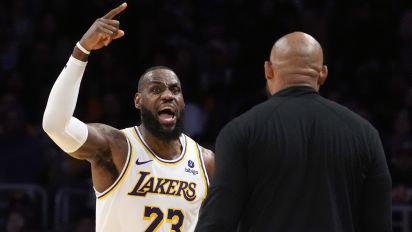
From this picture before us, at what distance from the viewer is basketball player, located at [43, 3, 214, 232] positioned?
483 cm

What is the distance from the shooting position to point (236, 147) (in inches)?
142

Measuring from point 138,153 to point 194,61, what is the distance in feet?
18.6

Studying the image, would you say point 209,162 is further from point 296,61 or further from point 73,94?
point 296,61

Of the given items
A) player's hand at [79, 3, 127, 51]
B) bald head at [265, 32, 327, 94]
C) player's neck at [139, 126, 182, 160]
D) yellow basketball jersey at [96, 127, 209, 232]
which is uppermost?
player's hand at [79, 3, 127, 51]

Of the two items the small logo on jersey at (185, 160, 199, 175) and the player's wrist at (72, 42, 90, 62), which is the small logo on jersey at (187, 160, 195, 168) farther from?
the player's wrist at (72, 42, 90, 62)

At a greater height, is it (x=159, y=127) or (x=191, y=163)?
(x=159, y=127)

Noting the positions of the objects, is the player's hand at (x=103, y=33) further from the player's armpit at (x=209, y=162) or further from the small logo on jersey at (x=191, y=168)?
the player's armpit at (x=209, y=162)

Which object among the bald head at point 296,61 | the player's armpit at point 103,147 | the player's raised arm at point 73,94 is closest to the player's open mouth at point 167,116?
the player's armpit at point 103,147

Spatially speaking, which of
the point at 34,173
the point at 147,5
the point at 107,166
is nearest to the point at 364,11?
the point at 147,5

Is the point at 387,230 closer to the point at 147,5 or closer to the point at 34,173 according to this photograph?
the point at 34,173

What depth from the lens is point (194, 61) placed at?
11.0 meters

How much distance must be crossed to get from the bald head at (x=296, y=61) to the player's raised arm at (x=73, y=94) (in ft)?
4.02

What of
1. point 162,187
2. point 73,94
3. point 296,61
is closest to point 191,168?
point 162,187

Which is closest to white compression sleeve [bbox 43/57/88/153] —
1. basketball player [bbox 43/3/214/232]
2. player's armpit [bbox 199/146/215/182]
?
basketball player [bbox 43/3/214/232]
